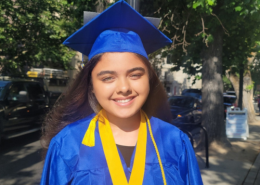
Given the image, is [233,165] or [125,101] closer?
[125,101]

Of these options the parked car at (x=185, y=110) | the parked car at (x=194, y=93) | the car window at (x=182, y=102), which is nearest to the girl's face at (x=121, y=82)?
the parked car at (x=185, y=110)

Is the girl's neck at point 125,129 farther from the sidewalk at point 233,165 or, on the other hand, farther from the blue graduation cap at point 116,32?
the sidewalk at point 233,165

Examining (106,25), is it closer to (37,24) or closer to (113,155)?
(113,155)

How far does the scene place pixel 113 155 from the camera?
137 cm

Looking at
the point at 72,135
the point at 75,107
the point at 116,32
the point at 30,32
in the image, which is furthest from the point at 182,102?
the point at 72,135

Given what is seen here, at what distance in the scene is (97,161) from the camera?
135 centimetres

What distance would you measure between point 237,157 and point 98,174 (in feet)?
17.4

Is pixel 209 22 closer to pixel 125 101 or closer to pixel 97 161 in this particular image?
pixel 125 101

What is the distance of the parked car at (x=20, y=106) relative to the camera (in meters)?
6.04

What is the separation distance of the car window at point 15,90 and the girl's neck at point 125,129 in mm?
5442

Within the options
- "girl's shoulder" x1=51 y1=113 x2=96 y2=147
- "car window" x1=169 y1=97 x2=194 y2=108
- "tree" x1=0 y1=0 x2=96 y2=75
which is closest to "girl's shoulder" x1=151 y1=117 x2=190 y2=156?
"girl's shoulder" x1=51 y1=113 x2=96 y2=147

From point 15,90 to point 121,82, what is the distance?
6001mm

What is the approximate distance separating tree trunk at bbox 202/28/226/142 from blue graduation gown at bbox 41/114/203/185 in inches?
193

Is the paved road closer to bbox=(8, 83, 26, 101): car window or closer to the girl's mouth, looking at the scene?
bbox=(8, 83, 26, 101): car window
